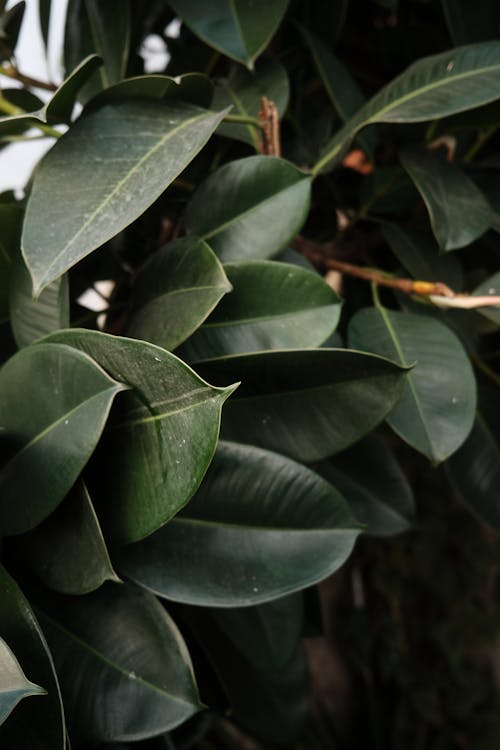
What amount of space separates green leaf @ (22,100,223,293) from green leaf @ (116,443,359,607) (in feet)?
0.59

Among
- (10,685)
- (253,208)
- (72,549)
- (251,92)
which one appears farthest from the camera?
(251,92)

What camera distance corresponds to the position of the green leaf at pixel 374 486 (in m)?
0.68

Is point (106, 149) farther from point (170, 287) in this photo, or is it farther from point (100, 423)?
point (100, 423)

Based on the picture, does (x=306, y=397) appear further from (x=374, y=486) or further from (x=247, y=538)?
(x=374, y=486)

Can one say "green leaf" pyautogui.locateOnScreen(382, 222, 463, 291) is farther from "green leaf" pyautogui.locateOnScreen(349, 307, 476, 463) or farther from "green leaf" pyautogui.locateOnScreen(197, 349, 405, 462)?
"green leaf" pyautogui.locateOnScreen(197, 349, 405, 462)

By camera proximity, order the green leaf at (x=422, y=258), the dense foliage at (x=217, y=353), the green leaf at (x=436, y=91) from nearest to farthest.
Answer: the dense foliage at (x=217, y=353)
the green leaf at (x=436, y=91)
the green leaf at (x=422, y=258)

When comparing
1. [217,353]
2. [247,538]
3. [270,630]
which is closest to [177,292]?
[217,353]

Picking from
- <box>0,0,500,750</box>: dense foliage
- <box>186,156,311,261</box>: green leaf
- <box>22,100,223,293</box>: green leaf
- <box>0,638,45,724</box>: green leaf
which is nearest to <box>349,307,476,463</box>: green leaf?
<box>0,0,500,750</box>: dense foliage

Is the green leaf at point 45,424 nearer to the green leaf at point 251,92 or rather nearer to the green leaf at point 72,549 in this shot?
the green leaf at point 72,549

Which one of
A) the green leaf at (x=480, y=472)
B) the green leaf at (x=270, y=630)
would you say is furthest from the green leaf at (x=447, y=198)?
the green leaf at (x=270, y=630)

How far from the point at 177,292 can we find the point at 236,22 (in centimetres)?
27

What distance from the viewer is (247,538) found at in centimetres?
49

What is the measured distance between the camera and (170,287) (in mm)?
516

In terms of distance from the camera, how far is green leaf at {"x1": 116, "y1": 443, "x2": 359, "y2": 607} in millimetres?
472
